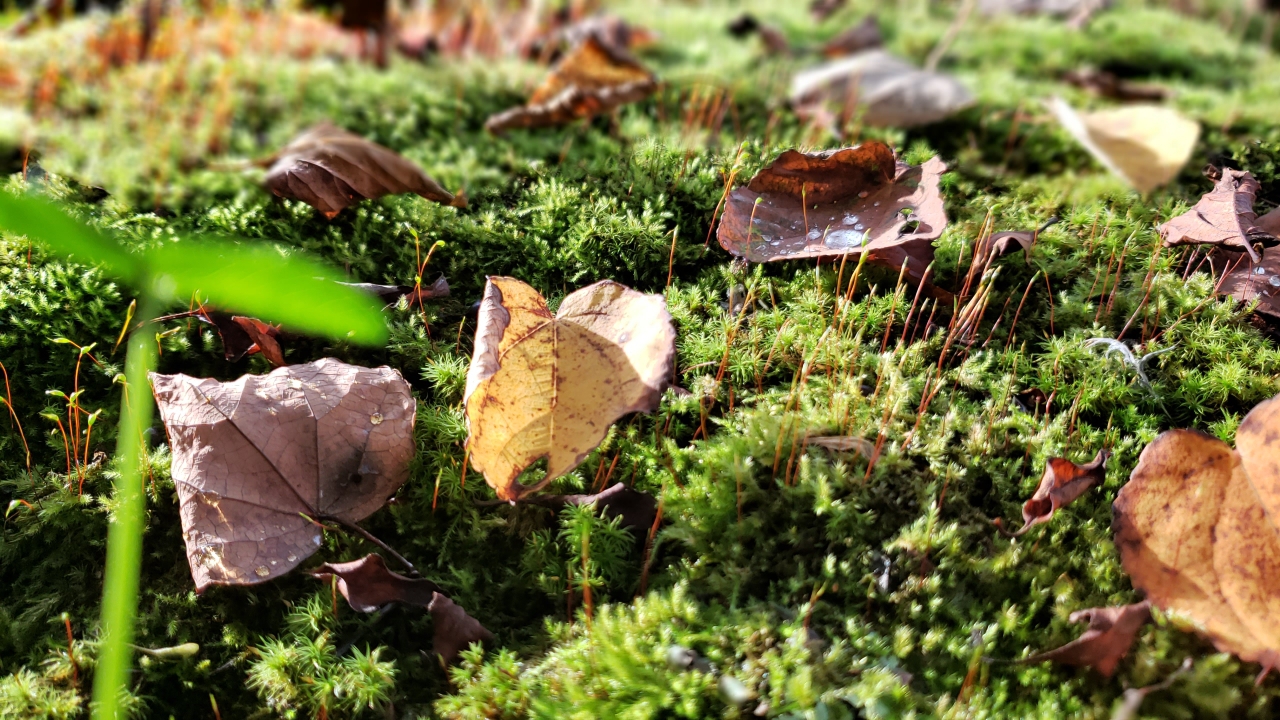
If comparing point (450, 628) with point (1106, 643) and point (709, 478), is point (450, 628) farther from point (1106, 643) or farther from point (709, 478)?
point (1106, 643)

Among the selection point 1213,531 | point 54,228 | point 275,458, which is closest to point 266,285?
point 54,228

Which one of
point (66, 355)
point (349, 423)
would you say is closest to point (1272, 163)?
point (349, 423)

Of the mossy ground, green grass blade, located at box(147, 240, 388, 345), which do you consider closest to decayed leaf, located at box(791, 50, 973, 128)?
the mossy ground

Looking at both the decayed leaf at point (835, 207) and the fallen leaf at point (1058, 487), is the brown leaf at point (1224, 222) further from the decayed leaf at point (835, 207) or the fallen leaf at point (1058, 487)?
the fallen leaf at point (1058, 487)

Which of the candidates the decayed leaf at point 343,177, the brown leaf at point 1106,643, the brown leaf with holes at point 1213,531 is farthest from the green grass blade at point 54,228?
the decayed leaf at point 343,177

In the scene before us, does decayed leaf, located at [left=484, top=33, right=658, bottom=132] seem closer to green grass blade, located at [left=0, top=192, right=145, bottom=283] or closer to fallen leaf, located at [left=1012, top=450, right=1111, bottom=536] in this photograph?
fallen leaf, located at [left=1012, top=450, right=1111, bottom=536]

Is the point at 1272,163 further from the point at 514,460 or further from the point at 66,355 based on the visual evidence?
the point at 66,355
